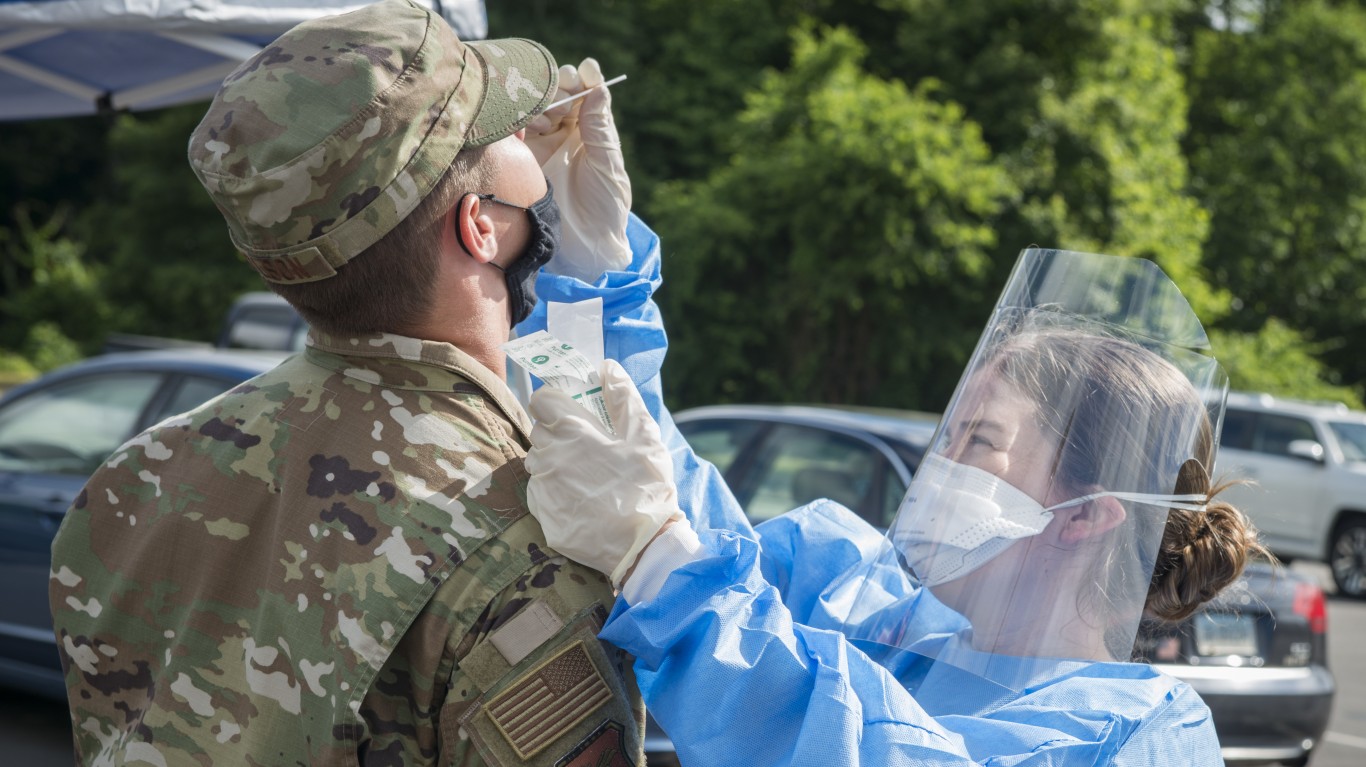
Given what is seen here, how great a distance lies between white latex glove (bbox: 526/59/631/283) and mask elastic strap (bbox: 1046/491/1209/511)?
83 centimetres

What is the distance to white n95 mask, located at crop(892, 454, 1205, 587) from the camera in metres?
1.92

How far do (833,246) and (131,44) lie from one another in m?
12.7

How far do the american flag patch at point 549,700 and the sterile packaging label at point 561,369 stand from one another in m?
0.32

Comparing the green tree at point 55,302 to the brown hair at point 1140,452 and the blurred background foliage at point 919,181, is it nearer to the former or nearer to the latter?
the blurred background foliage at point 919,181

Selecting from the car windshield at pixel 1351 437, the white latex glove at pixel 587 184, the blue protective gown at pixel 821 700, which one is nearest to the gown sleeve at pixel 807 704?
the blue protective gown at pixel 821 700

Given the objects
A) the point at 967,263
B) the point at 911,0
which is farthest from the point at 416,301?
the point at 911,0

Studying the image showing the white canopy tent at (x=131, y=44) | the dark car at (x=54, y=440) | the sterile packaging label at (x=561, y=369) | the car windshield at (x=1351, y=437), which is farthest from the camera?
the car windshield at (x=1351, y=437)

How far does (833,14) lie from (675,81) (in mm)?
2722

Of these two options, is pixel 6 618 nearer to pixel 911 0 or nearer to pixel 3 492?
pixel 3 492

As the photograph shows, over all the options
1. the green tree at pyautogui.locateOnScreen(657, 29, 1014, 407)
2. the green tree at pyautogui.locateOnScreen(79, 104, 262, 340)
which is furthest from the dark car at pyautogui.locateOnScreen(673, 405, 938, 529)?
the green tree at pyautogui.locateOnScreen(79, 104, 262, 340)

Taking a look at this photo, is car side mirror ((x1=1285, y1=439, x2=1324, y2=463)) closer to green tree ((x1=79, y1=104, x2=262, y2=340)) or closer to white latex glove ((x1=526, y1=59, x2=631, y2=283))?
white latex glove ((x1=526, y1=59, x2=631, y2=283))

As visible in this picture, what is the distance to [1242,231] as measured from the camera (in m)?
23.3

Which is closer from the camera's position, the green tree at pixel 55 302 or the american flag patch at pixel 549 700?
the american flag patch at pixel 549 700

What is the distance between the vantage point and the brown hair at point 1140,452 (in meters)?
1.93
